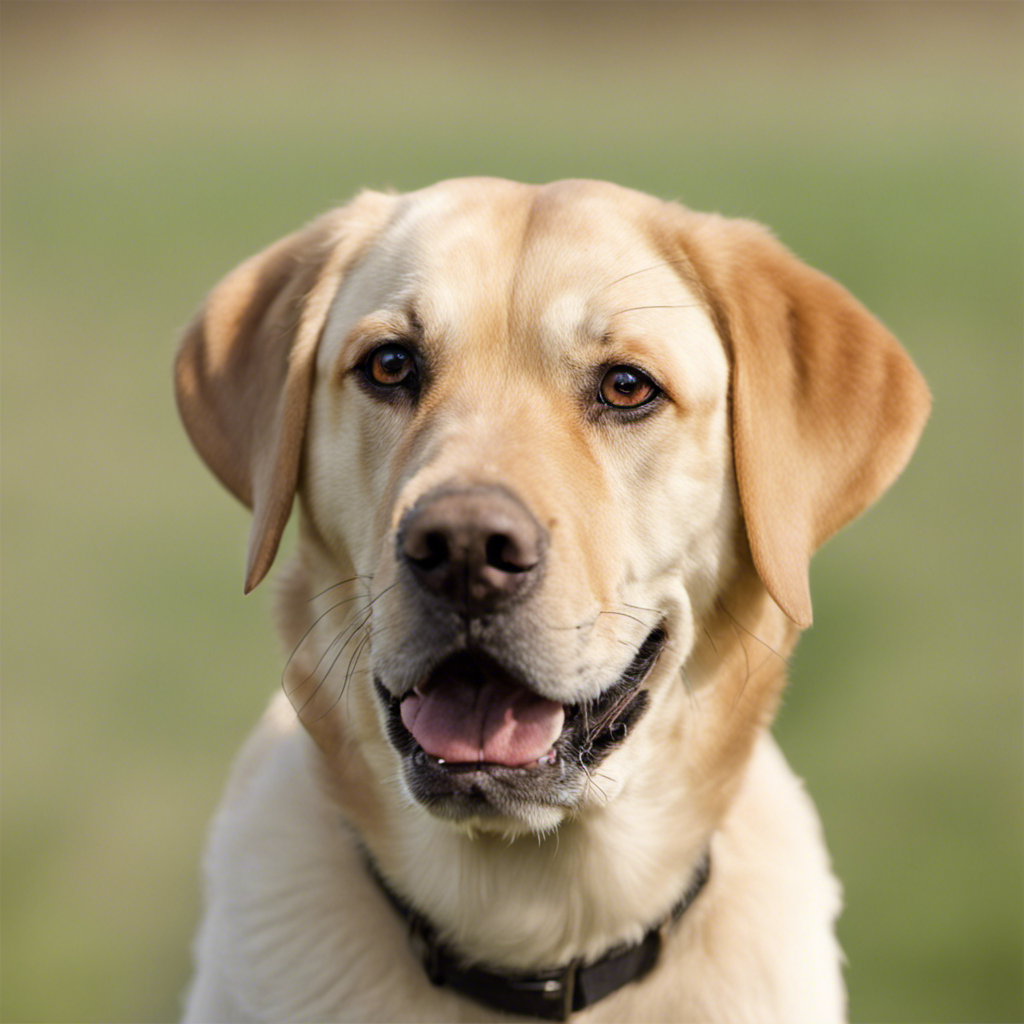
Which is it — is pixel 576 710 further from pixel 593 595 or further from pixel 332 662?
pixel 332 662

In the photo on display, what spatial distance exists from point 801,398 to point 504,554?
1.07 meters

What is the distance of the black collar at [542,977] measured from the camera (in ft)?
9.27

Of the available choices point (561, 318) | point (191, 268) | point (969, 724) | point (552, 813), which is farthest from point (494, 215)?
point (191, 268)

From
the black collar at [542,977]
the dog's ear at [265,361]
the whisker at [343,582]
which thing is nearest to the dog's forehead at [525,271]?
the dog's ear at [265,361]

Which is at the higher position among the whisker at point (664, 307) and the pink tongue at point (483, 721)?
the whisker at point (664, 307)

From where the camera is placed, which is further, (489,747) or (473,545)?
(489,747)

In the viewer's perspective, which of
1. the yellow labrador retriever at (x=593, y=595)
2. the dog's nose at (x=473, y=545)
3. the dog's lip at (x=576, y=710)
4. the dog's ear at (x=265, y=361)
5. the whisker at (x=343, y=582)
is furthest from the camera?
the dog's ear at (x=265, y=361)

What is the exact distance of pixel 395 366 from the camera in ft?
9.66

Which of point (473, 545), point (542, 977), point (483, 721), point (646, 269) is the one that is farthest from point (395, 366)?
point (542, 977)

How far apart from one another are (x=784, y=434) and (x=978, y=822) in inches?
135

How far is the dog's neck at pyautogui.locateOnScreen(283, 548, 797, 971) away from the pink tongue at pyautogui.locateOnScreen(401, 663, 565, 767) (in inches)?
10.4

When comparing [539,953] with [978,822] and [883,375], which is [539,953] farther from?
[978,822]

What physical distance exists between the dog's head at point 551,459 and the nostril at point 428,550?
21 millimetres

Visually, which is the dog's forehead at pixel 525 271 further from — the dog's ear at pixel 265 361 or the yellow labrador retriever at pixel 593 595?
the dog's ear at pixel 265 361
